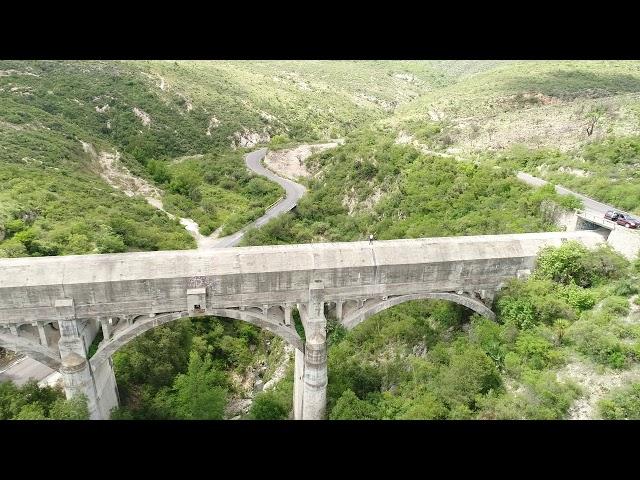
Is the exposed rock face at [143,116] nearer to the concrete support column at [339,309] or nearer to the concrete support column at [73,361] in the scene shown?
the concrete support column at [73,361]

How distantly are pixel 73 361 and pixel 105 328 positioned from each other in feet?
5.98

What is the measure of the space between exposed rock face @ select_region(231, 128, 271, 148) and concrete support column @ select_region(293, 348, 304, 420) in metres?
58.7

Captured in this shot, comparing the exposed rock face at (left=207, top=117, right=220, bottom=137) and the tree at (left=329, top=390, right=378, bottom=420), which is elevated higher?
the exposed rock face at (left=207, top=117, right=220, bottom=137)

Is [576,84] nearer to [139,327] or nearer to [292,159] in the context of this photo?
[292,159]

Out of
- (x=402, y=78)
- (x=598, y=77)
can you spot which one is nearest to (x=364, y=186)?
(x=598, y=77)

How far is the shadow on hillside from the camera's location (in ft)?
197

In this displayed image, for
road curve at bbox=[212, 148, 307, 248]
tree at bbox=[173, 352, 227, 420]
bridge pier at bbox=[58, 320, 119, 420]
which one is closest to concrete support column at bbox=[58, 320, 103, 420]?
bridge pier at bbox=[58, 320, 119, 420]

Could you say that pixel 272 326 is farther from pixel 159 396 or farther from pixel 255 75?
pixel 255 75

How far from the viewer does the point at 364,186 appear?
165 ft

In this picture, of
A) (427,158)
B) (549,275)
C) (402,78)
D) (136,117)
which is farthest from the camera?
(402,78)

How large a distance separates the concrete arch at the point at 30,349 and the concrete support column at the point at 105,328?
86.4 inches

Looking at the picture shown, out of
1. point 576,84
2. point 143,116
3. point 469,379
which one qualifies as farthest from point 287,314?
point 576,84

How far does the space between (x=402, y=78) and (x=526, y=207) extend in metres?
115

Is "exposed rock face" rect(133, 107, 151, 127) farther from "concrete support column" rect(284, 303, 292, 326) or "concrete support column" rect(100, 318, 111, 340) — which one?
"concrete support column" rect(284, 303, 292, 326)
